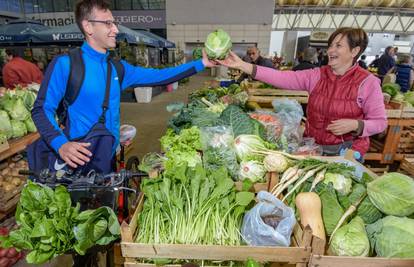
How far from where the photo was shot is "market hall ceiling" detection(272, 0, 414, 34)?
2009 cm

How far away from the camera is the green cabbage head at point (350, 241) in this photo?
3.77 ft

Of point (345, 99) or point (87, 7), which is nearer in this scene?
point (87, 7)

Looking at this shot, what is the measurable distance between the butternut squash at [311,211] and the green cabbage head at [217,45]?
1.45 metres

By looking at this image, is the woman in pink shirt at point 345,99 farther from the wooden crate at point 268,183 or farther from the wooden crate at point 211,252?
the wooden crate at point 211,252

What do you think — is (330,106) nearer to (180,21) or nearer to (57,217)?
(57,217)

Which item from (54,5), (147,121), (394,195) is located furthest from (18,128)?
(54,5)

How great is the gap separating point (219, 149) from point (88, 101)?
108cm

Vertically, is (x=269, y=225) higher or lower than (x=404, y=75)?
lower

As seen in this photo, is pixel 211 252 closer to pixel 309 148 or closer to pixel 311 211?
pixel 311 211

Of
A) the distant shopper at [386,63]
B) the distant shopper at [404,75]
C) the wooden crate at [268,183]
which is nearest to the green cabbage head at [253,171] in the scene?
the wooden crate at [268,183]

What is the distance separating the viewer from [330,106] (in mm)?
2203

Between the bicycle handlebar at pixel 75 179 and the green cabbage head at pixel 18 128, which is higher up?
the bicycle handlebar at pixel 75 179

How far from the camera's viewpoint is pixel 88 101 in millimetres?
1998

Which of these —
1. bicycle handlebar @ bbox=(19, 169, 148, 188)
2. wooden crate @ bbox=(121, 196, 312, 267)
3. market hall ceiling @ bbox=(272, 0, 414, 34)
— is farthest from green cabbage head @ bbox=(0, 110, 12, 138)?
market hall ceiling @ bbox=(272, 0, 414, 34)
